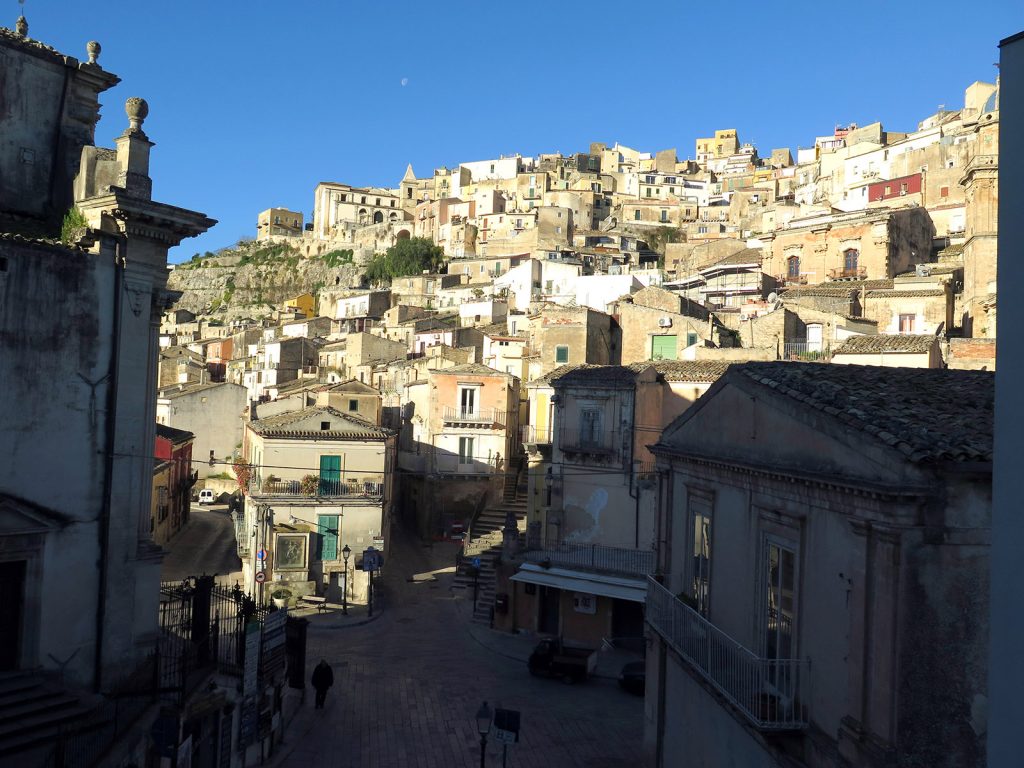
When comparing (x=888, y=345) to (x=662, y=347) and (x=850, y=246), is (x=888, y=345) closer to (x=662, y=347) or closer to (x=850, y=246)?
(x=662, y=347)

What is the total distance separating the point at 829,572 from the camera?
10805 mm

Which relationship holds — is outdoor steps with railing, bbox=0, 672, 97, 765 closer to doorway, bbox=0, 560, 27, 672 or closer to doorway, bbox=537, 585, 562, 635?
doorway, bbox=0, 560, 27, 672

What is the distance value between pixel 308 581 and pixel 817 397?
26280 mm

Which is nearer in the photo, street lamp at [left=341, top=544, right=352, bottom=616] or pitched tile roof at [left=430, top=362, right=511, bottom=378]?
street lamp at [left=341, top=544, right=352, bottom=616]

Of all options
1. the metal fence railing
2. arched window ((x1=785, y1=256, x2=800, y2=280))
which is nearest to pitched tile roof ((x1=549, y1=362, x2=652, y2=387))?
the metal fence railing

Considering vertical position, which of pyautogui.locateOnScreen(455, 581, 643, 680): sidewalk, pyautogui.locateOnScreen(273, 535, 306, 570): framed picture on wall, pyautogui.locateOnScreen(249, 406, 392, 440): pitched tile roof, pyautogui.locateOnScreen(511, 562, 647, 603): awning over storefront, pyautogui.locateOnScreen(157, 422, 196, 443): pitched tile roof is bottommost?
pyautogui.locateOnScreen(455, 581, 643, 680): sidewalk

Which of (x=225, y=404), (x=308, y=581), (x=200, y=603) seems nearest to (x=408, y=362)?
(x=225, y=404)

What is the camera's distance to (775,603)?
1225 cm

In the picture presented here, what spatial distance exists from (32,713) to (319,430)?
23.5m

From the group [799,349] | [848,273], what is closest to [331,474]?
[799,349]

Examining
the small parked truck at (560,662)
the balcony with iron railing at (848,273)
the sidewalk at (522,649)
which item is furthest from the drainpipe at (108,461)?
the balcony with iron railing at (848,273)

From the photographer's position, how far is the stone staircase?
3185cm

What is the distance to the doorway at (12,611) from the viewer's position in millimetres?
13555

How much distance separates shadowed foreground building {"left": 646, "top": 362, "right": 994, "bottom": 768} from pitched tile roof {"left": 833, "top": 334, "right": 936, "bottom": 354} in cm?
1608
